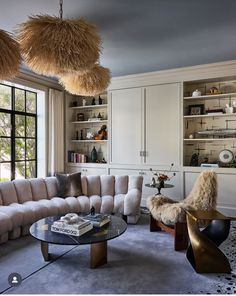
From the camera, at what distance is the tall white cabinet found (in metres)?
4.77

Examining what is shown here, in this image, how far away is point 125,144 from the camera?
521 cm

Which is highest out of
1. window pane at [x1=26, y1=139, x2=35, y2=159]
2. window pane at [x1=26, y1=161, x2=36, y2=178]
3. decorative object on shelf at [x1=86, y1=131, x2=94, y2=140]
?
decorative object on shelf at [x1=86, y1=131, x2=94, y2=140]

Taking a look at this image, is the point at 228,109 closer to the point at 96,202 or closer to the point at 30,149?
the point at 96,202

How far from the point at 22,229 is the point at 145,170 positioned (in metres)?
2.58

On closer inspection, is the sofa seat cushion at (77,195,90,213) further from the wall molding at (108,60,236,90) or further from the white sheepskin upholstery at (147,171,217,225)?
the wall molding at (108,60,236,90)

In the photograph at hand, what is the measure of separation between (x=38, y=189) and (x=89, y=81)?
6.78 feet

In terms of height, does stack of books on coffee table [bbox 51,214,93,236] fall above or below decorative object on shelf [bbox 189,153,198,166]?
below

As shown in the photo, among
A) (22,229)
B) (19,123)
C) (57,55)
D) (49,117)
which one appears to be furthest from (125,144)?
(57,55)

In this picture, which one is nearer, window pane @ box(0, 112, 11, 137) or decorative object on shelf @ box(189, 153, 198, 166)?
window pane @ box(0, 112, 11, 137)

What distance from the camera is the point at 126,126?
5191 millimetres

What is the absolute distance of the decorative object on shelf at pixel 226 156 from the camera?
439cm

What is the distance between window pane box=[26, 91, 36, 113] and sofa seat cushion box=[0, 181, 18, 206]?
1.92 metres

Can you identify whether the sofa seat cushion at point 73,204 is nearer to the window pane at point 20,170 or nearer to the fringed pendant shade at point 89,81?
the window pane at point 20,170

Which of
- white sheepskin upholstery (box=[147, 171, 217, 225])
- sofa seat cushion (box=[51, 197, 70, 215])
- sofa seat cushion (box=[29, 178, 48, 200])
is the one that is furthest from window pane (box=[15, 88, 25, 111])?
white sheepskin upholstery (box=[147, 171, 217, 225])
